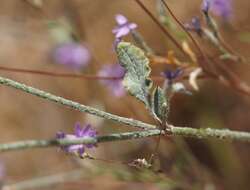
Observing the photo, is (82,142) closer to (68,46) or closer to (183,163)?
(183,163)

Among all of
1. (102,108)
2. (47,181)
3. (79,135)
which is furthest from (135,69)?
(102,108)

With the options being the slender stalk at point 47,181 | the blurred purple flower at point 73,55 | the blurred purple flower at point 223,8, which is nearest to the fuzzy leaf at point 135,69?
the blurred purple flower at point 223,8

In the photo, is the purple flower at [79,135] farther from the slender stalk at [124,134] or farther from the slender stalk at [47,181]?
the slender stalk at [47,181]

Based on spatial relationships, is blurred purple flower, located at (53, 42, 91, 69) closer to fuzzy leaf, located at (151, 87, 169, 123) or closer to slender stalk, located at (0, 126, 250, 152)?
slender stalk, located at (0, 126, 250, 152)

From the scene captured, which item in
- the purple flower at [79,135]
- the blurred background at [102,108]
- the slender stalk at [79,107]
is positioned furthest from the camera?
the blurred background at [102,108]

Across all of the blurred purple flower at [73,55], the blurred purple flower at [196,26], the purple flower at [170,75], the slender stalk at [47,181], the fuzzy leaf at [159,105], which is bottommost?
the slender stalk at [47,181]

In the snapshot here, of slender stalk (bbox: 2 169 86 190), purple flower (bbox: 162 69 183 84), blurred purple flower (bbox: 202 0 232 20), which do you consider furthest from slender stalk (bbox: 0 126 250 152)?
slender stalk (bbox: 2 169 86 190)

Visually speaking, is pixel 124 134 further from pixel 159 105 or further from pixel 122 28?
pixel 122 28
